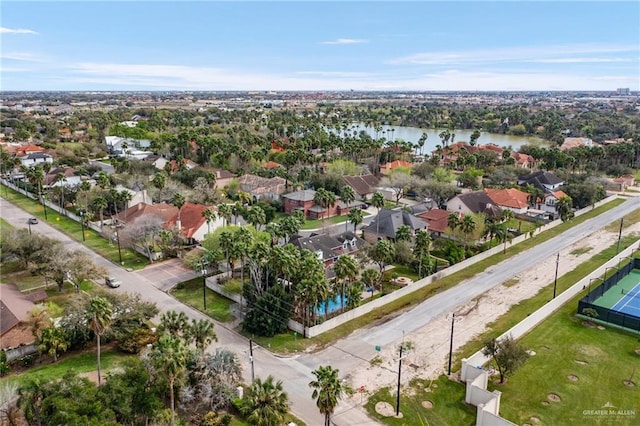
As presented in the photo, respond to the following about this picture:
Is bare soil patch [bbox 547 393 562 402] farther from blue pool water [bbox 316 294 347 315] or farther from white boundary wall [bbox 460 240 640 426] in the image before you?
blue pool water [bbox 316 294 347 315]

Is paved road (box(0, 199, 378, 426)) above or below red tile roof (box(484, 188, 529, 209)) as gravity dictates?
below

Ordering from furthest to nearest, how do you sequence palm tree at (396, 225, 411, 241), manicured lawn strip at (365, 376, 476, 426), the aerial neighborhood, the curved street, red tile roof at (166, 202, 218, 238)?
red tile roof at (166, 202, 218, 238) → palm tree at (396, 225, 411, 241) → the aerial neighborhood → the curved street → manicured lawn strip at (365, 376, 476, 426)

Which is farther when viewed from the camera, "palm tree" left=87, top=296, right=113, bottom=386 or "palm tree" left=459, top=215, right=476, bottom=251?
"palm tree" left=459, top=215, right=476, bottom=251

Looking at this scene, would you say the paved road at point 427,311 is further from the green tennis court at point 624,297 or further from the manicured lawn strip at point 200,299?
the manicured lawn strip at point 200,299

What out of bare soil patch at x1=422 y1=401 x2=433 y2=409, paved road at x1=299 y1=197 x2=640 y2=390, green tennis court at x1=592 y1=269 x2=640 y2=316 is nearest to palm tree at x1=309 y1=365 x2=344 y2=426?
bare soil patch at x1=422 y1=401 x2=433 y2=409

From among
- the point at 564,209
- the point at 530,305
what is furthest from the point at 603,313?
the point at 564,209

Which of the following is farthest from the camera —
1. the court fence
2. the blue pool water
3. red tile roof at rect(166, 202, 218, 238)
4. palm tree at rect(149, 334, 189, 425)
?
red tile roof at rect(166, 202, 218, 238)

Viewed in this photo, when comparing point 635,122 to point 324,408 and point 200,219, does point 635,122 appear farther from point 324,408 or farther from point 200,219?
point 324,408
